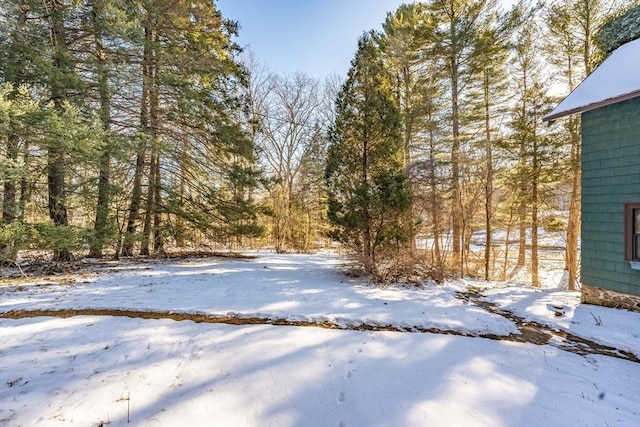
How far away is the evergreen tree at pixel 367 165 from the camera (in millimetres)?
6754

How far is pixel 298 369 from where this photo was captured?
285 cm

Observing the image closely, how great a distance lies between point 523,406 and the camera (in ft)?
7.87

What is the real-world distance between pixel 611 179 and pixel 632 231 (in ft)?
3.34

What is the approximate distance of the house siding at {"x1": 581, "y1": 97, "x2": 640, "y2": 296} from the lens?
5.12 metres

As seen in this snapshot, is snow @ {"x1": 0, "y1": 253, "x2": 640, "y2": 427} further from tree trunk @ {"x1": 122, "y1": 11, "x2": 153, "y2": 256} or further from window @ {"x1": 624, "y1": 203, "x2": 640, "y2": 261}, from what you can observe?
tree trunk @ {"x1": 122, "y1": 11, "x2": 153, "y2": 256}

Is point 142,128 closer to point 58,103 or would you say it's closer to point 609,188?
point 58,103

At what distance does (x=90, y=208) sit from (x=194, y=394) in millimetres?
7135

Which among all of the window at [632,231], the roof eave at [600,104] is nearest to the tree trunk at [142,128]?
the roof eave at [600,104]

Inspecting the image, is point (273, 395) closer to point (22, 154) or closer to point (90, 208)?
point (22, 154)

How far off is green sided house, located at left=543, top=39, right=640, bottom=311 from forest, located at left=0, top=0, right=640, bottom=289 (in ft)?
7.25

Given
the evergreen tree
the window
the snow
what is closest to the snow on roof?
the window

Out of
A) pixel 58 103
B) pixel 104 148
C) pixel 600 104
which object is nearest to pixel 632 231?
pixel 600 104

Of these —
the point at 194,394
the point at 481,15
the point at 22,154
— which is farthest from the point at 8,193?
the point at 481,15

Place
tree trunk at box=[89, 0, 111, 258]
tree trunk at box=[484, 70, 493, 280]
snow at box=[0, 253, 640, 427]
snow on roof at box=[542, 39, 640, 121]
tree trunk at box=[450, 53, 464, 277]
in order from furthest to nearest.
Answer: tree trunk at box=[450, 53, 464, 277] → tree trunk at box=[484, 70, 493, 280] → tree trunk at box=[89, 0, 111, 258] → snow on roof at box=[542, 39, 640, 121] → snow at box=[0, 253, 640, 427]
